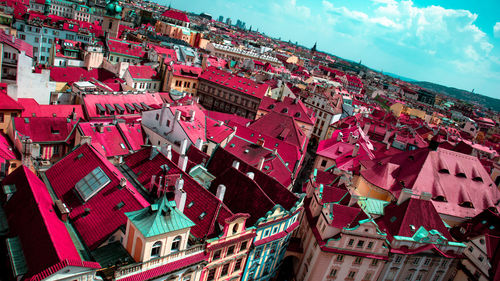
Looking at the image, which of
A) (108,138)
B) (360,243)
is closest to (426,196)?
(360,243)

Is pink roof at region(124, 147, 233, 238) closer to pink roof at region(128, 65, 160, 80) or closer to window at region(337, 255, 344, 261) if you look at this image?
window at region(337, 255, 344, 261)

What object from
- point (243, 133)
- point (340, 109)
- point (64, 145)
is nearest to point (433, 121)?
point (340, 109)

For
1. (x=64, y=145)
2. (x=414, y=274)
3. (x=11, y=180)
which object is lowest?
(x=414, y=274)

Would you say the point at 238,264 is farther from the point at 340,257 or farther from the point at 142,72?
the point at 142,72

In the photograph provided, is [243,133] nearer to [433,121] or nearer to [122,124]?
[122,124]

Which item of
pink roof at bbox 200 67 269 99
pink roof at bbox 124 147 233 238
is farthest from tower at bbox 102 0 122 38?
pink roof at bbox 124 147 233 238

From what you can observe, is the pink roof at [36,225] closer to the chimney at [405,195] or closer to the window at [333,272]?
the window at [333,272]

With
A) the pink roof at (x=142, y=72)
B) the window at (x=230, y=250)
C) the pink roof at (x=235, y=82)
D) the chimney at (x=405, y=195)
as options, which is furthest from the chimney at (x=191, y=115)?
the pink roof at (x=235, y=82)
